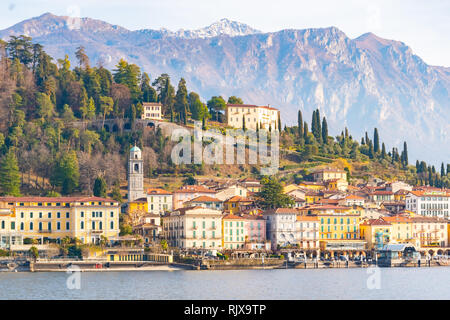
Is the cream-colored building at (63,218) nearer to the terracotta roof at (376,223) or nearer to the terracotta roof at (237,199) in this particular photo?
the terracotta roof at (237,199)

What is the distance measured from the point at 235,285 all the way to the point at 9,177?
1978 inches

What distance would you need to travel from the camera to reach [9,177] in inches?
4641

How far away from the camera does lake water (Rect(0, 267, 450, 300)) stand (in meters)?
69.3

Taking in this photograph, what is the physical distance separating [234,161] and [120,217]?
117ft

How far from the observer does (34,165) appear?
4951 inches

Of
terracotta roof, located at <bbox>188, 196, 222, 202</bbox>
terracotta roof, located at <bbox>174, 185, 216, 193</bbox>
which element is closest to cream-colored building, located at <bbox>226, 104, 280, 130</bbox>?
terracotta roof, located at <bbox>174, 185, 216, 193</bbox>

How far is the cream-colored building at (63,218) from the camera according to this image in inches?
3996

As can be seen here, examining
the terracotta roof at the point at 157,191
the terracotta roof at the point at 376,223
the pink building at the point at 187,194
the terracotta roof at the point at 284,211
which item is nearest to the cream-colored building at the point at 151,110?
the terracotta roof at the point at 157,191

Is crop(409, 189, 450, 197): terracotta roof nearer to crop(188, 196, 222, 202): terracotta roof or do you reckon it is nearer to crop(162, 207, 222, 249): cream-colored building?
crop(188, 196, 222, 202): terracotta roof

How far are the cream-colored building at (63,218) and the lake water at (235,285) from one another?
10832 millimetres

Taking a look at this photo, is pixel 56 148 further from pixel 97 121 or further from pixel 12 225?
pixel 12 225

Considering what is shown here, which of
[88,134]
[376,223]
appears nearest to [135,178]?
[88,134]
